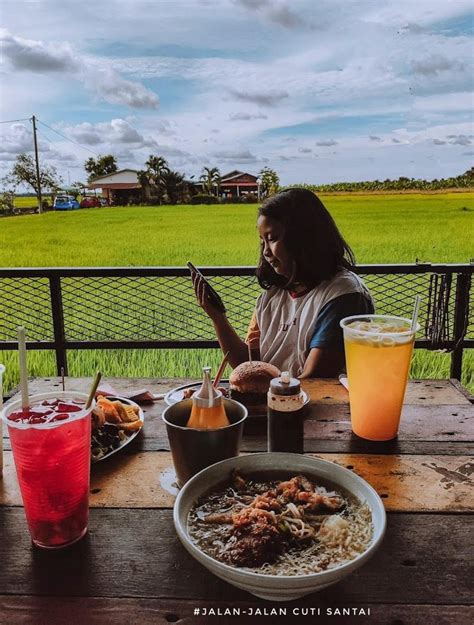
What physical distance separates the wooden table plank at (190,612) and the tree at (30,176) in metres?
5.17

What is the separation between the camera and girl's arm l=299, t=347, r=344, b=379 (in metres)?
1.54

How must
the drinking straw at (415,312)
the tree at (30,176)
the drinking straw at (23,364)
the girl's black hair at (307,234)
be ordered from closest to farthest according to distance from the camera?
the drinking straw at (23,364), the drinking straw at (415,312), the girl's black hair at (307,234), the tree at (30,176)

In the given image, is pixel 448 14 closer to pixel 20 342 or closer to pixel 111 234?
pixel 111 234

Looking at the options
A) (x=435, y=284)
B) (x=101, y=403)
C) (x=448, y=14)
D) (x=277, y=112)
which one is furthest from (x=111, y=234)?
(x=101, y=403)

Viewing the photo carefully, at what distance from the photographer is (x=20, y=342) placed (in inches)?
27.7

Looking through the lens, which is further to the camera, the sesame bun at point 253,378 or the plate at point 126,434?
the sesame bun at point 253,378

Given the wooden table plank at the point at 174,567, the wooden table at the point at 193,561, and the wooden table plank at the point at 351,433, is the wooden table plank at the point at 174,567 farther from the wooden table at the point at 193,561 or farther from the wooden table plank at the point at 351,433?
the wooden table plank at the point at 351,433

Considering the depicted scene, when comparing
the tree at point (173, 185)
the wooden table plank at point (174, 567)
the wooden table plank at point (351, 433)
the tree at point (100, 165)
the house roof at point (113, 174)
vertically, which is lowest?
the wooden table plank at point (351, 433)

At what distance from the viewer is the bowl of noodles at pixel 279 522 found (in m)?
0.60

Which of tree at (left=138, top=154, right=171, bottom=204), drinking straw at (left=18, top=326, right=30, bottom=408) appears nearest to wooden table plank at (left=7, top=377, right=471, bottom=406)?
drinking straw at (left=18, top=326, right=30, bottom=408)

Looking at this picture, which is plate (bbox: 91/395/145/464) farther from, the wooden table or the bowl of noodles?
the bowl of noodles

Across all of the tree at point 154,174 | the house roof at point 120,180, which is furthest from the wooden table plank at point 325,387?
the house roof at point 120,180

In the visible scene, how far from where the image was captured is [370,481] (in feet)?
2.95

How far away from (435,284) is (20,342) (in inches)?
76.7
